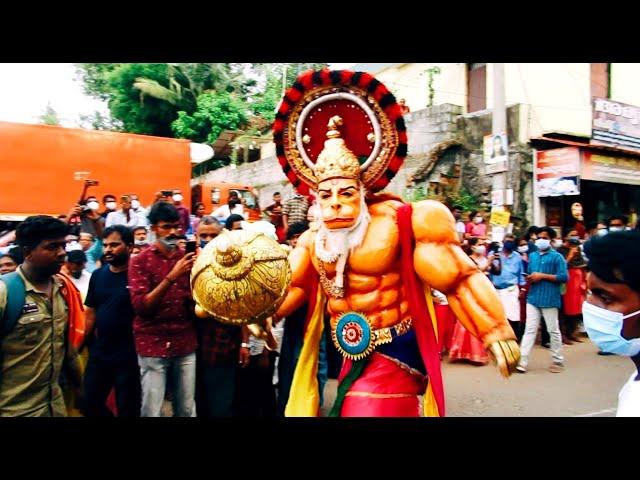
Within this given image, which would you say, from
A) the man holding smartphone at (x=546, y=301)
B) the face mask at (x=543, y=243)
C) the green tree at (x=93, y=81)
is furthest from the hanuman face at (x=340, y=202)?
the green tree at (x=93, y=81)

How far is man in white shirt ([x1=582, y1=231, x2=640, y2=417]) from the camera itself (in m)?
2.03

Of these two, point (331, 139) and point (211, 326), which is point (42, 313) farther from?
point (331, 139)

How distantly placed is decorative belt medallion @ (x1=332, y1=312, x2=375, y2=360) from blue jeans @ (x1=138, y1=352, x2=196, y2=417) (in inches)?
52.3

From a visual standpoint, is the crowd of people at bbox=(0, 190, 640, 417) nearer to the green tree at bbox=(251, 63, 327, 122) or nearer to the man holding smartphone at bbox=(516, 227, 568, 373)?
the man holding smartphone at bbox=(516, 227, 568, 373)

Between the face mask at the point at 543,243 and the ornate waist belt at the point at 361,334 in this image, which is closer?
the ornate waist belt at the point at 361,334

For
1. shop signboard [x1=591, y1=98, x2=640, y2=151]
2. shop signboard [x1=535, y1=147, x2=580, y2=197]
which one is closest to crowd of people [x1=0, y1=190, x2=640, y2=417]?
shop signboard [x1=535, y1=147, x2=580, y2=197]

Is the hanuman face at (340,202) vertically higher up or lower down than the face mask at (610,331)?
higher up

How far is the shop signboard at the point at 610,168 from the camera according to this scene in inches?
431

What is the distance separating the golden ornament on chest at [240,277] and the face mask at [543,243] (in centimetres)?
568

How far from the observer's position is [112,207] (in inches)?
347

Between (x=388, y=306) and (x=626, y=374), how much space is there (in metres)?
5.54

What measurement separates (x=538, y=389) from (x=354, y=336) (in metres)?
4.20

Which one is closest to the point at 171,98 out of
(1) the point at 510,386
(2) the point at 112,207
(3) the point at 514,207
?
(2) the point at 112,207

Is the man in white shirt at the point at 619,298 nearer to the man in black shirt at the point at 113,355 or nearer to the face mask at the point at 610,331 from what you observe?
the face mask at the point at 610,331
